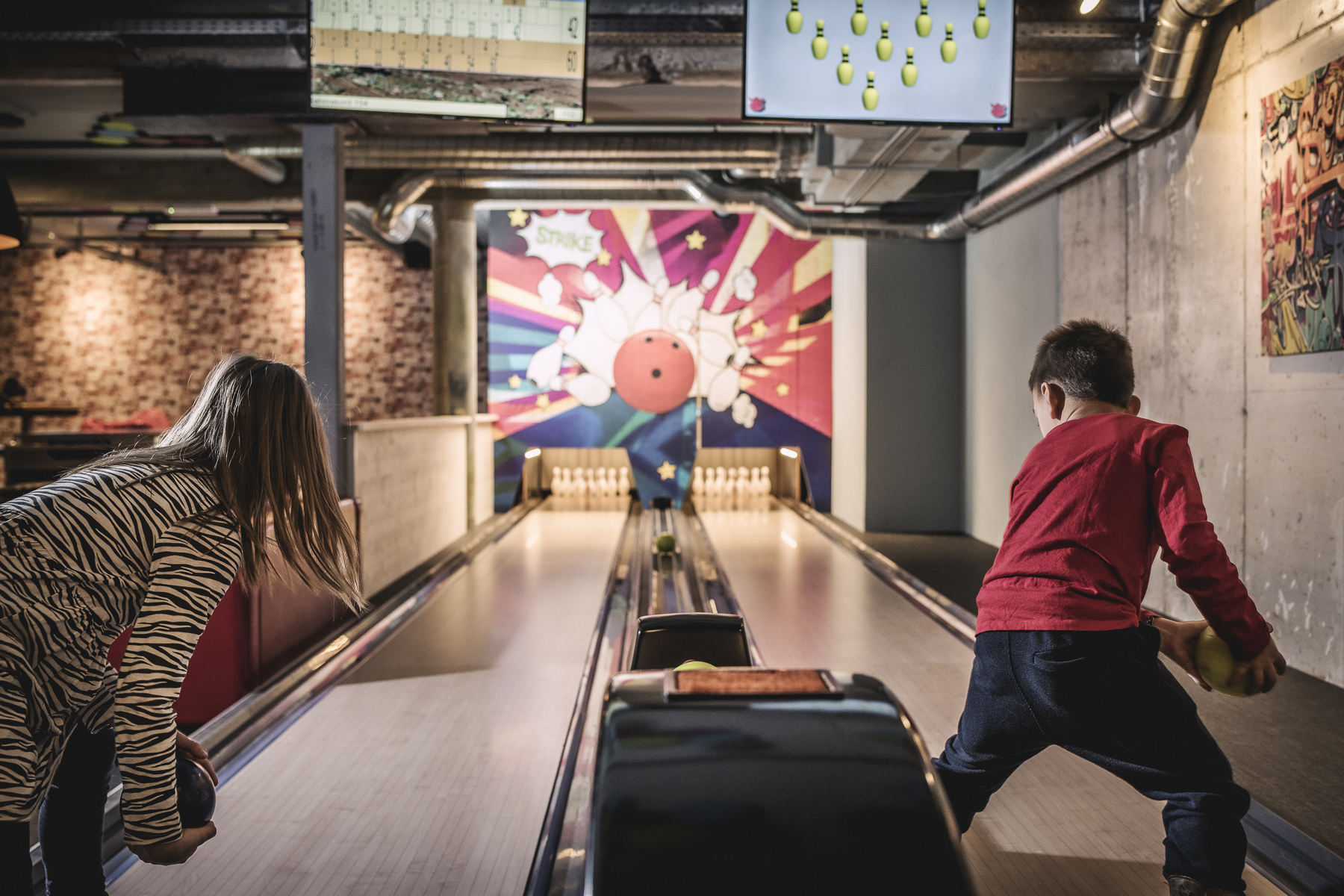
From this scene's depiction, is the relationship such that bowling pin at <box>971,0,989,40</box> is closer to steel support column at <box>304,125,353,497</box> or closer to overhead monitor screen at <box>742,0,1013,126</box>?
overhead monitor screen at <box>742,0,1013,126</box>

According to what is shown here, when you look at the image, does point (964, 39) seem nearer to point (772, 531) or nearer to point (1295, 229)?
point (1295, 229)

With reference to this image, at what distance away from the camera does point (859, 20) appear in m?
3.19

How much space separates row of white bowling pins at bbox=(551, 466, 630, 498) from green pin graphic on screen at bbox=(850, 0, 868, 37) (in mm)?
5534

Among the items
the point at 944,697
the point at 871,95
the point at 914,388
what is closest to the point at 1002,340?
the point at 914,388

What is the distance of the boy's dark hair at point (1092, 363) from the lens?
152 cm

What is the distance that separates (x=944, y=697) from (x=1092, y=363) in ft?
5.76

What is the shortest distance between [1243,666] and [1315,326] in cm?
228

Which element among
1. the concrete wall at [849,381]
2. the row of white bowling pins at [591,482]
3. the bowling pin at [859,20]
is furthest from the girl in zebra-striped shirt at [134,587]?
the row of white bowling pins at [591,482]

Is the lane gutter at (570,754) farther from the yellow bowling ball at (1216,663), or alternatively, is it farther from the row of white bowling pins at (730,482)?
the row of white bowling pins at (730,482)

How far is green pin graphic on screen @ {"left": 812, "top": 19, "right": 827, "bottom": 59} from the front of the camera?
319 centimetres

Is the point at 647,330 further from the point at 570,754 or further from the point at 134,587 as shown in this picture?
the point at 134,587

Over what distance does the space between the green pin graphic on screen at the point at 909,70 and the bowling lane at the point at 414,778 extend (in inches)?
98.4

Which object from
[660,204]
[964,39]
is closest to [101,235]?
[660,204]

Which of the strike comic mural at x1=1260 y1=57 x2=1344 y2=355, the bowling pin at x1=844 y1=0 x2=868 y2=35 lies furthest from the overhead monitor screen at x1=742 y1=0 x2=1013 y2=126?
the strike comic mural at x1=1260 y1=57 x2=1344 y2=355
